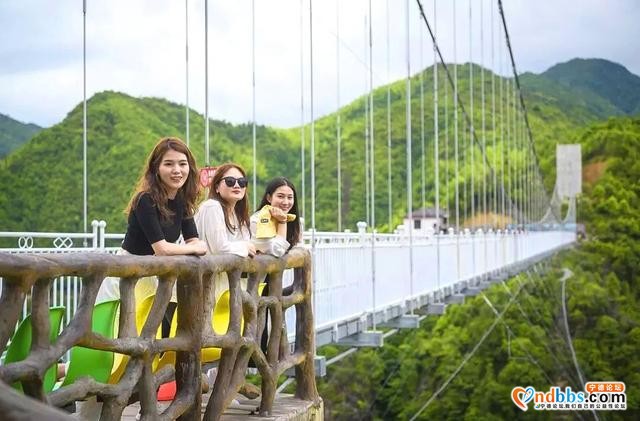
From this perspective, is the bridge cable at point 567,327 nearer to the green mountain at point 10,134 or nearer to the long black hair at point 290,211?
the green mountain at point 10,134

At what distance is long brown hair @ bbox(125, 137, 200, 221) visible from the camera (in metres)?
2.78

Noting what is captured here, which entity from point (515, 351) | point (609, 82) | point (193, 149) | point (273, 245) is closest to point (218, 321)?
point (273, 245)

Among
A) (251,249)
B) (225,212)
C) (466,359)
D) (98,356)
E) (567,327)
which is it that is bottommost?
(466,359)

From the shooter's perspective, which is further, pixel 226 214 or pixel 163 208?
pixel 226 214

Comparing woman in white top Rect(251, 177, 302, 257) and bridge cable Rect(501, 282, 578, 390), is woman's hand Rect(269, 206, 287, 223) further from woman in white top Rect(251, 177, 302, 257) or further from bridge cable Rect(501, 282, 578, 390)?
bridge cable Rect(501, 282, 578, 390)

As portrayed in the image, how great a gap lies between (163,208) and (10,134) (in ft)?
51.1

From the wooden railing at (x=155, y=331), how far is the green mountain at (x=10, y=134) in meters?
14.4

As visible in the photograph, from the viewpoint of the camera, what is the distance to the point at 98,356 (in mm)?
2373

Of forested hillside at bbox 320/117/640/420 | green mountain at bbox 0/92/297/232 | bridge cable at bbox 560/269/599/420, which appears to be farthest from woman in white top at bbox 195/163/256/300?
bridge cable at bbox 560/269/599/420

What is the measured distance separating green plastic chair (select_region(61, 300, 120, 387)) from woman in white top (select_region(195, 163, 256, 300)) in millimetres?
651

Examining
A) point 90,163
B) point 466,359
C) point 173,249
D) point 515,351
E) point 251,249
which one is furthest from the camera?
point 515,351

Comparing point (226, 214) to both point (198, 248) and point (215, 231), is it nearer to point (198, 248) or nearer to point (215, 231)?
point (215, 231)

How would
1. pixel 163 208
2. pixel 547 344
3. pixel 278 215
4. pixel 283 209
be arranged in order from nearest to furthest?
1. pixel 163 208
2. pixel 278 215
3. pixel 283 209
4. pixel 547 344

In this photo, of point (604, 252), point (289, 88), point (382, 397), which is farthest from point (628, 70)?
point (289, 88)
